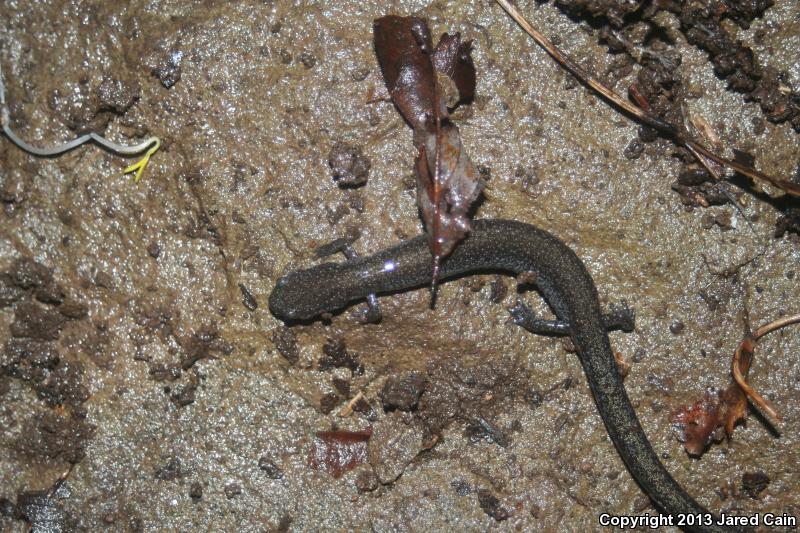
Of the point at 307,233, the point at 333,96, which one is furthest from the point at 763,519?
the point at 333,96

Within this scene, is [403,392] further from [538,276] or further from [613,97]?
[613,97]

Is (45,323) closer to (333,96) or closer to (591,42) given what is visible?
(333,96)

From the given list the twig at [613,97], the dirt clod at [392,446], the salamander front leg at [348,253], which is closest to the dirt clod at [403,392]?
the dirt clod at [392,446]

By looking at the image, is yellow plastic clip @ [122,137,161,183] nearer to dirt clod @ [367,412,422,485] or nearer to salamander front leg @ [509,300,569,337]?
dirt clod @ [367,412,422,485]
